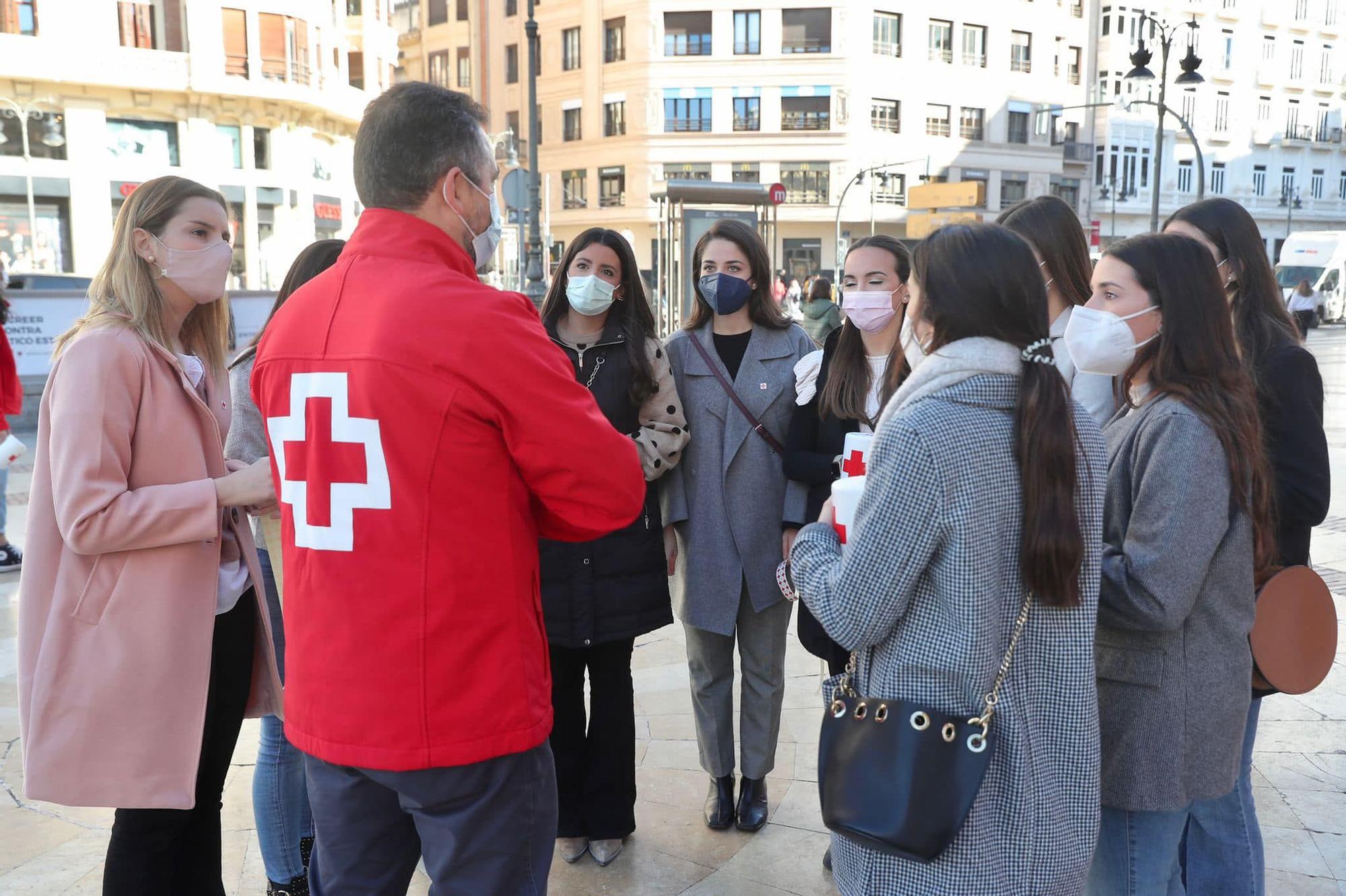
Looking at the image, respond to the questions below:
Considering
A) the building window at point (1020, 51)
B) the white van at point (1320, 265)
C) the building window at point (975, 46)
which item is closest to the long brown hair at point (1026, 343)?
the white van at point (1320, 265)

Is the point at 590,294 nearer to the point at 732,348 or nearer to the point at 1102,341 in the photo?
the point at 732,348

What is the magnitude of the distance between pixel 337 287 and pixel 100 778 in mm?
1366

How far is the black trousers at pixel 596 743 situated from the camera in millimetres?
3588

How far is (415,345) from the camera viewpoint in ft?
5.99

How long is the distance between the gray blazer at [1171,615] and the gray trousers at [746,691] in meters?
1.60

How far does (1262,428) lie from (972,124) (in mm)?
50259

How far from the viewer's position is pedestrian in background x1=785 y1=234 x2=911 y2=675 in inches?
137

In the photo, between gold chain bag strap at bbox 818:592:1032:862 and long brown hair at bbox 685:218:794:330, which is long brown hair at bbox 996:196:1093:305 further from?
gold chain bag strap at bbox 818:592:1032:862

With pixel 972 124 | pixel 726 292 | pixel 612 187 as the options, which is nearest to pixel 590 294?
pixel 726 292

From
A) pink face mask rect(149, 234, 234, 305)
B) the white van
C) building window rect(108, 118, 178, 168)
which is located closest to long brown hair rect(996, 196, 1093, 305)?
pink face mask rect(149, 234, 234, 305)

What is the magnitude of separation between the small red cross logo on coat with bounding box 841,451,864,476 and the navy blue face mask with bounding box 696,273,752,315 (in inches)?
40.7

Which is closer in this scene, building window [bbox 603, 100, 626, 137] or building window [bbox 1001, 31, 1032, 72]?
building window [bbox 603, 100, 626, 137]

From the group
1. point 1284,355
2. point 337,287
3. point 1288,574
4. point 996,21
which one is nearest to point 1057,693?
point 1288,574

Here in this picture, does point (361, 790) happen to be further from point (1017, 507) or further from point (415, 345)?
point (1017, 507)
